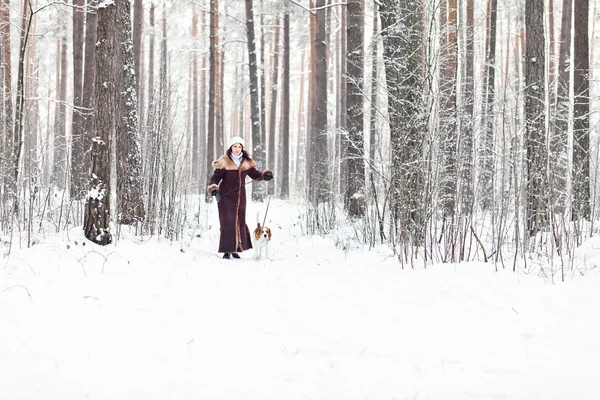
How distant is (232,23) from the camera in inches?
797

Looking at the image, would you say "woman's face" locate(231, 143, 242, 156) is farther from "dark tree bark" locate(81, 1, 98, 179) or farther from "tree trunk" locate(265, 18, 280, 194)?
"tree trunk" locate(265, 18, 280, 194)

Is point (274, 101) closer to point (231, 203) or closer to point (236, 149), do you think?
point (236, 149)

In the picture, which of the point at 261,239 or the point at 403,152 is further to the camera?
the point at 261,239

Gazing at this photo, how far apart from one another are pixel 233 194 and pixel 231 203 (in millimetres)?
139

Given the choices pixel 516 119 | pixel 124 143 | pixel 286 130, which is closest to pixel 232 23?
pixel 286 130

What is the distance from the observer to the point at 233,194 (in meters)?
7.12

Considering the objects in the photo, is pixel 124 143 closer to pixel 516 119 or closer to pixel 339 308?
pixel 339 308

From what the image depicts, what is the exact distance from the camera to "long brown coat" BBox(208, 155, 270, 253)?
696 centimetres

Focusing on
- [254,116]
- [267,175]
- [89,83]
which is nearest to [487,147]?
[267,175]

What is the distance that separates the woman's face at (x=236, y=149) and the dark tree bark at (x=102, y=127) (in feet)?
6.08

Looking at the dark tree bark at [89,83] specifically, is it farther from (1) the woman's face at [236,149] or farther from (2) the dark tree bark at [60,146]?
(1) the woman's face at [236,149]

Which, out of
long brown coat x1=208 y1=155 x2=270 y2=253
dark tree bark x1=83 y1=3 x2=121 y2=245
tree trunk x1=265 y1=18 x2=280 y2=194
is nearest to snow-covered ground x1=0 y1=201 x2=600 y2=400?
dark tree bark x1=83 y1=3 x2=121 y2=245

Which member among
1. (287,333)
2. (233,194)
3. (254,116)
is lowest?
(287,333)

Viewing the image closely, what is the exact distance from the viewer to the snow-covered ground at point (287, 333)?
7.61 ft
